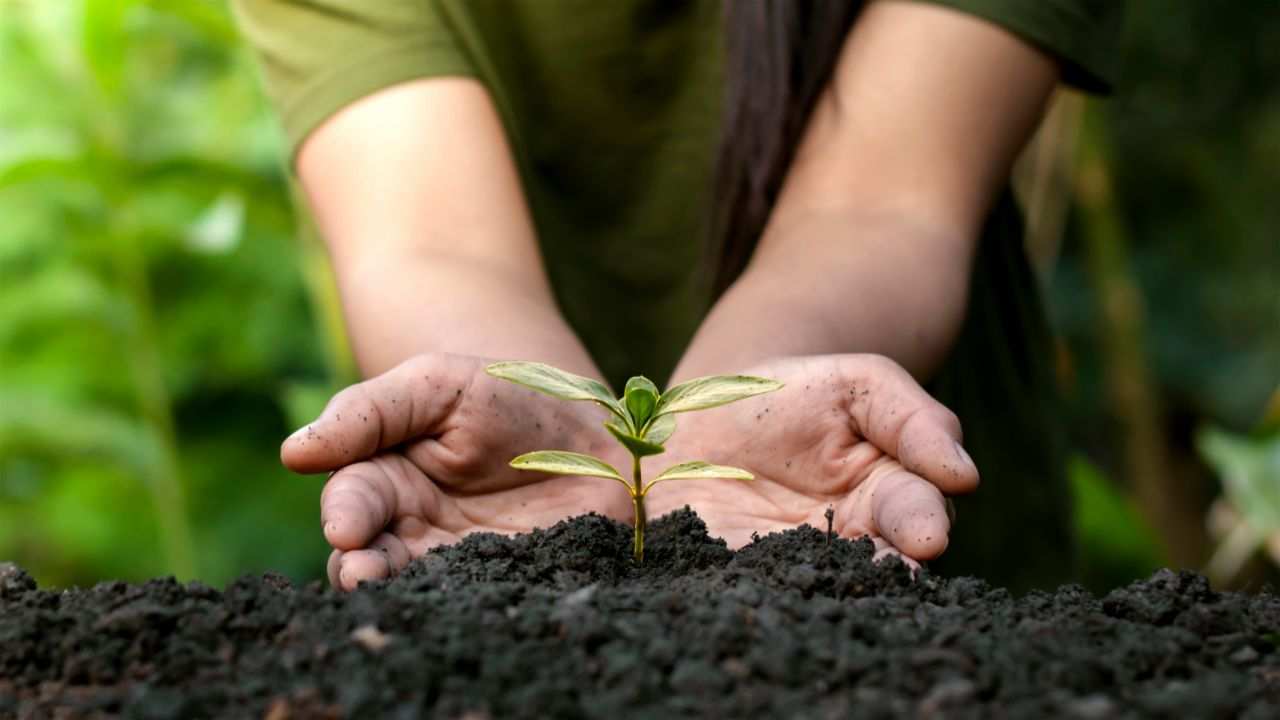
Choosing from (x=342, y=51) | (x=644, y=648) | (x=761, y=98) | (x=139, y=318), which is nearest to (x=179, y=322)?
(x=139, y=318)

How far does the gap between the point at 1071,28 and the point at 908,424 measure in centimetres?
71

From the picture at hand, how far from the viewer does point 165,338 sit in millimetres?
2264

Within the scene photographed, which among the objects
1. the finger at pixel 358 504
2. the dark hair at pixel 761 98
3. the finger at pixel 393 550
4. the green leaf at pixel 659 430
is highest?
the dark hair at pixel 761 98

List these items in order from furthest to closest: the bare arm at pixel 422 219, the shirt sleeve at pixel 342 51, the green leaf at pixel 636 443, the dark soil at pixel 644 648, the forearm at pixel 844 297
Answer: the shirt sleeve at pixel 342 51 < the bare arm at pixel 422 219 < the forearm at pixel 844 297 < the green leaf at pixel 636 443 < the dark soil at pixel 644 648

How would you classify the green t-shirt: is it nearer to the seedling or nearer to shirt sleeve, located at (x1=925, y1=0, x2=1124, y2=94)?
shirt sleeve, located at (x1=925, y1=0, x2=1124, y2=94)

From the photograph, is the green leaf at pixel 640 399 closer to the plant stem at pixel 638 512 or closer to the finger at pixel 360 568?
the plant stem at pixel 638 512

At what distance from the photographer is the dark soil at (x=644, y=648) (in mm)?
634

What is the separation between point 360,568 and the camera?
898 mm

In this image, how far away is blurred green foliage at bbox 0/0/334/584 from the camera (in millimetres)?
1959

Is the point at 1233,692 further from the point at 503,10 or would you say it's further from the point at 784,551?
the point at 503,10

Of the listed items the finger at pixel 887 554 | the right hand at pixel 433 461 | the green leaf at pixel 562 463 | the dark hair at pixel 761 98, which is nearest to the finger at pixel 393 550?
the right hand at pixel 433 461

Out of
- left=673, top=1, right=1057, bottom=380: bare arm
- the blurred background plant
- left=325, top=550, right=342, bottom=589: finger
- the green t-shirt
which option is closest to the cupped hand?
left=673, top=1, right=1057, bottom=380: bare arm

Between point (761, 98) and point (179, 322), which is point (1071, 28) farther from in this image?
point (179, 322)

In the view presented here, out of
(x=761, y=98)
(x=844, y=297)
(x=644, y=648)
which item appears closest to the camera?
(x=644, y=648)
